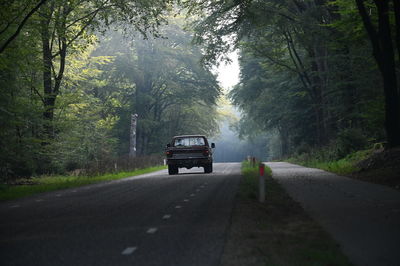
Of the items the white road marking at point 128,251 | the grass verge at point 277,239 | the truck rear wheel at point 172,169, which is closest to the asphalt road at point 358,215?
the grass verge at point 277,239

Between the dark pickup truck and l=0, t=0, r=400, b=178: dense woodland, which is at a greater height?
l=0, t=0, r=400, b=178: dense woodland

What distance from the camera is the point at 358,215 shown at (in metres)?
10.1

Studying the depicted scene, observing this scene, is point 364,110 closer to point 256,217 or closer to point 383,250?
point 256,217

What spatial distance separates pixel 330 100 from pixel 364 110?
23.4 feet

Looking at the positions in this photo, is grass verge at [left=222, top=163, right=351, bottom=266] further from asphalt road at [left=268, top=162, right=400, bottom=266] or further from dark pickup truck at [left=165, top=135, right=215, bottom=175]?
dark pickup truck at [left=165, top=135, right=215, bottom=175]

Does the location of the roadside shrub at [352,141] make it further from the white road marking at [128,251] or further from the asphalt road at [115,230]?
the white road marking at [128,251]

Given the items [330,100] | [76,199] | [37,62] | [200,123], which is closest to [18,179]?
[37,62]

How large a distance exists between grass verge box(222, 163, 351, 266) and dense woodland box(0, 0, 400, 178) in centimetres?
1041

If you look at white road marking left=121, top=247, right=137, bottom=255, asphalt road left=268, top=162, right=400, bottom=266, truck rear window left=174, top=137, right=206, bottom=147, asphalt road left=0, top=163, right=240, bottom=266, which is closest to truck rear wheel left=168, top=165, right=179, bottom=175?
truck rear window left=174, top=137, right=206, bottom=147

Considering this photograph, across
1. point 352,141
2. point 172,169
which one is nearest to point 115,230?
point 172,169

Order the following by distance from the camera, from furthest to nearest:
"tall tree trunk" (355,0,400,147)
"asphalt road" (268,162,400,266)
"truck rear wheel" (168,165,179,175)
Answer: "truck rear wheel" (168,165,179,175), "tall tree trunk" (355,0,400,147), "asphalt road" (268,162,400,266)

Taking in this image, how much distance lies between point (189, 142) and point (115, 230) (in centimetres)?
1930

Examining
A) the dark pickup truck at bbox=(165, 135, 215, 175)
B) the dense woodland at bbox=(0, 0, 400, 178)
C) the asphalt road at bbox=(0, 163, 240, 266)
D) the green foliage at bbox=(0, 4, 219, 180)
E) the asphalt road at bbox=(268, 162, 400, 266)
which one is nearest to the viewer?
the asphalt road at bbox=(0, 163, 240, 266)

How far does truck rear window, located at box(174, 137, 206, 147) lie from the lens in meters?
27.7
